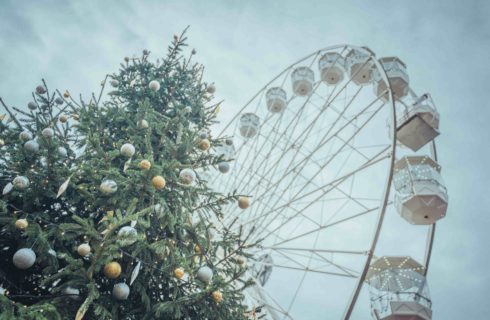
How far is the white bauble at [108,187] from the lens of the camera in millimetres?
2686

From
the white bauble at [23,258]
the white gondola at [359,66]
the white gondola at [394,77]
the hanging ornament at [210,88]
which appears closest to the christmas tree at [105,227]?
the white bauble at [23,258]

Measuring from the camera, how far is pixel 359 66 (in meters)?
10.5

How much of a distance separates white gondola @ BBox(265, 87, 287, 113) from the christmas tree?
8929mm

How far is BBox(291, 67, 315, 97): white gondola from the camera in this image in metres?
11.9

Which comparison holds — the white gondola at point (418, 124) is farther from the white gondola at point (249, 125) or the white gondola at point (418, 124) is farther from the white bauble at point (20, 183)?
the white bauble at point (20, 183)

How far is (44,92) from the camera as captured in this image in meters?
3.77

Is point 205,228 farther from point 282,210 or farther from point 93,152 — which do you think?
point 282,210

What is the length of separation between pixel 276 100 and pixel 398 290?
25.5 feet

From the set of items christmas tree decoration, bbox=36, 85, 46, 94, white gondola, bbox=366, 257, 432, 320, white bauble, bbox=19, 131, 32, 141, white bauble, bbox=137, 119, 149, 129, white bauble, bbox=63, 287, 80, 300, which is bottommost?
white bauble, bbox=63, 287, 80, 300

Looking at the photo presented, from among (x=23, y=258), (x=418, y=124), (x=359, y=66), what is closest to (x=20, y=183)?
(x=23, y=258)

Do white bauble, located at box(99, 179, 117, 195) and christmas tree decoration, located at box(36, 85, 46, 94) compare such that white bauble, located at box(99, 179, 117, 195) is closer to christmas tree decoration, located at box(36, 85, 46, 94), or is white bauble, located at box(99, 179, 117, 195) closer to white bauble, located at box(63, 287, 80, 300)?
white bauble, located at box(63, 287, 80, 300)

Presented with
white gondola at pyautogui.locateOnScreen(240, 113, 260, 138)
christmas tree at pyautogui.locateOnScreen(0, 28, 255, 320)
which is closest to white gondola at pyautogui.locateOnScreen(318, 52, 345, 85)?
white gondola at pyautogui.locateOnScreen(240, 113, 260, 138)

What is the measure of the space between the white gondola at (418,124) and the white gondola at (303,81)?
4.00 metres

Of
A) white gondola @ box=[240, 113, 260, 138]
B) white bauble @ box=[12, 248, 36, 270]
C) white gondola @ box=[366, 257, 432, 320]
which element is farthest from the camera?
white gondola @ box=[240, 113, 260, 138]
